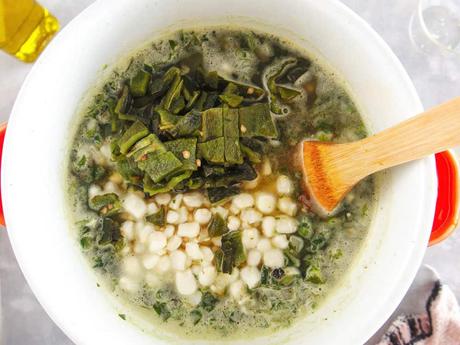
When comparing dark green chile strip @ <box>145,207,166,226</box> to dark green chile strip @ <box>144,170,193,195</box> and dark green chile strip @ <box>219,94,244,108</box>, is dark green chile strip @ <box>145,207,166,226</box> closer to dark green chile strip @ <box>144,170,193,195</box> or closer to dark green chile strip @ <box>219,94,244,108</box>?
dark green chile strip @ <box>144,170,193,195</box>

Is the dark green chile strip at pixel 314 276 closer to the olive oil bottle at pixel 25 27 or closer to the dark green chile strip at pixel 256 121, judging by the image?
the dark green chile strip at pixel 256 121

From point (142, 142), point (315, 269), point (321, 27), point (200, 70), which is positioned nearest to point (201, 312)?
point (315, 269)

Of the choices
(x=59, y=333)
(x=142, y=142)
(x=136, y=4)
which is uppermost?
(x=136, y=4)

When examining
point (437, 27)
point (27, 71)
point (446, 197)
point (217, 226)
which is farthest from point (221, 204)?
point (437, 27)

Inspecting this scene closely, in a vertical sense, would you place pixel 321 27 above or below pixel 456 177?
above

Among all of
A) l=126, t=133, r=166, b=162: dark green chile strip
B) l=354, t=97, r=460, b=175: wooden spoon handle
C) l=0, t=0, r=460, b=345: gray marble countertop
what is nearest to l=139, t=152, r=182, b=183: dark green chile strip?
l=126, t=133, r=166, b=162: dark green chile strip

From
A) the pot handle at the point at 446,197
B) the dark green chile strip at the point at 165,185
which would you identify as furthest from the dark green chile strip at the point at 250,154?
the pot handle at the point at 446,197

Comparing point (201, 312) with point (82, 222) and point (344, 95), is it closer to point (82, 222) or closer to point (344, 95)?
point (82, 222)
